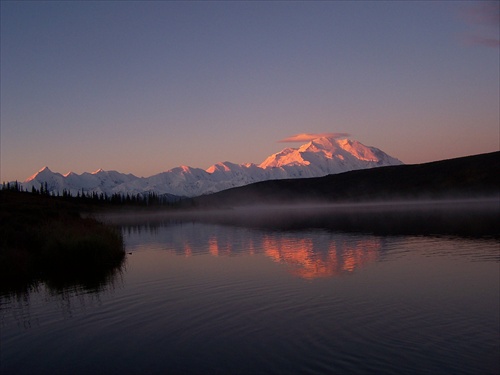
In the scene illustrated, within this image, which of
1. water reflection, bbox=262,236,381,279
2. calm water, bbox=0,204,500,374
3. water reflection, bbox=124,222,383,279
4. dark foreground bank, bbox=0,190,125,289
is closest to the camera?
calm water, bbox=0,204,500,374

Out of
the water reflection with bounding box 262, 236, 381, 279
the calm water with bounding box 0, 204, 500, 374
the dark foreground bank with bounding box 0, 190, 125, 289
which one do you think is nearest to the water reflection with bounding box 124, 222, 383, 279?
the water reflection with bounding box 262, 236, 381, 279

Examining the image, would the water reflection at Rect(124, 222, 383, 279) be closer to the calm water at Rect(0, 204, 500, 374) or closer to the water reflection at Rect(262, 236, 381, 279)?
the water reflection at Rect(262, 236, 381, 279)

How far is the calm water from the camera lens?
14320 mm

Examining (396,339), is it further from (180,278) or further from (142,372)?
(180,278)

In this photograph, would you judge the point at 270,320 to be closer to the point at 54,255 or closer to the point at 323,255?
the point at 323,255

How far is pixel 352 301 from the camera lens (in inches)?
833

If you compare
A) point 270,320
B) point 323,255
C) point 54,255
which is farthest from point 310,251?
point 270,320

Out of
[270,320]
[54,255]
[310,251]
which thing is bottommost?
[270,320]

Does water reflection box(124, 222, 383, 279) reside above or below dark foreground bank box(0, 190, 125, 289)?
below

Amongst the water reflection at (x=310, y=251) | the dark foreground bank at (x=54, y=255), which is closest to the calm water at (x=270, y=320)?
the water reflection at (x=310, y=251)

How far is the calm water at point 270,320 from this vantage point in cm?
1432

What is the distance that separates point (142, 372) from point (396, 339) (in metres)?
8.48

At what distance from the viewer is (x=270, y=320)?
1884 centimetres

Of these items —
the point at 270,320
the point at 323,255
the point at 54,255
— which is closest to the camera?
the point at 270,320
